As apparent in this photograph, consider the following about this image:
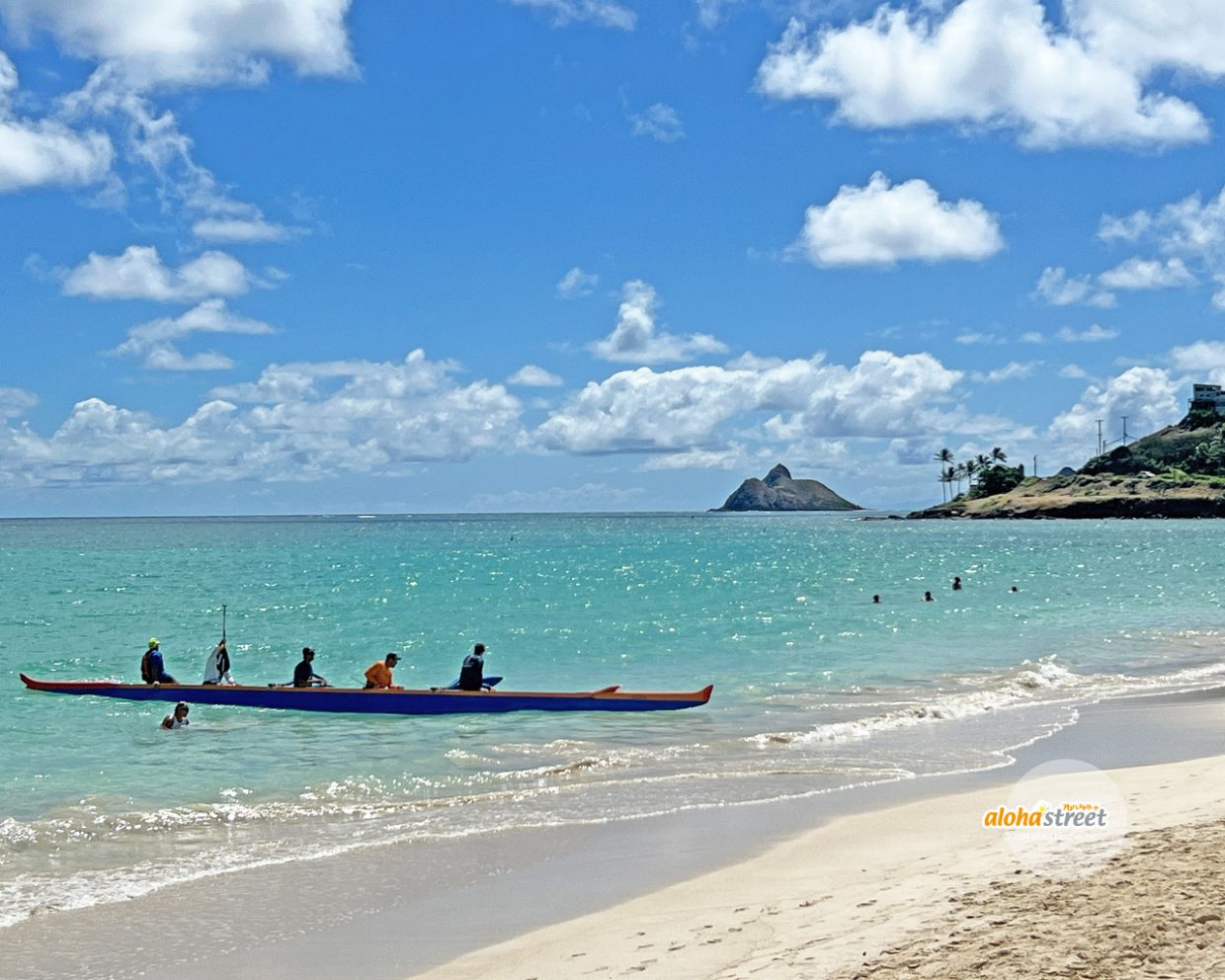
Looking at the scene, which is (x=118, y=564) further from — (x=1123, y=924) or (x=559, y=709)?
(x=1123, y=924)

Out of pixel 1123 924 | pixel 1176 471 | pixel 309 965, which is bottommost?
pixel 309 965

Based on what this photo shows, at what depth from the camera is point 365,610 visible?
4550 cm

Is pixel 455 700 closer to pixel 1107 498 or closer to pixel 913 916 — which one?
pixel 913 916

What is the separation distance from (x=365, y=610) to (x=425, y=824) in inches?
1337

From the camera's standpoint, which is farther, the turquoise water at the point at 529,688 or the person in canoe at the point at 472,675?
the person in canoe at the point at 472,675

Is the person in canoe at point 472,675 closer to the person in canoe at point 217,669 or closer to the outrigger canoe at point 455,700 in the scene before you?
the outrigger canoe at point 455,700

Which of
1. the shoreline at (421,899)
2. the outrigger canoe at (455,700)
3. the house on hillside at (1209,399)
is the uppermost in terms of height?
the house on hillside at (1209,399)

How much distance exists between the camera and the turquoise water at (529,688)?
42.3ft

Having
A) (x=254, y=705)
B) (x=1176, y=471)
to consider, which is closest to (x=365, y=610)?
(x=254, y=705)

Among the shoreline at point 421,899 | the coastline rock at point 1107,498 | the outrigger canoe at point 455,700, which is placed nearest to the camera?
the shoreline at point 421,899

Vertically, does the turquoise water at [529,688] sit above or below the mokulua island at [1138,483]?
below

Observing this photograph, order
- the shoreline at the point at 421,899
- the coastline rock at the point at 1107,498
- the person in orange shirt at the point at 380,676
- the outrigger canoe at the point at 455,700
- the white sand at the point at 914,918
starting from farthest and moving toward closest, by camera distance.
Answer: the coastline rock at the point at 1107,498 → the person in orange shirt at the point at 380,676 → the outrigger canoe at the point at 455,700 → the shoreline at the point at 421,899 → the white sand at the point at 914,918

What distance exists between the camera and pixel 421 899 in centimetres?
980

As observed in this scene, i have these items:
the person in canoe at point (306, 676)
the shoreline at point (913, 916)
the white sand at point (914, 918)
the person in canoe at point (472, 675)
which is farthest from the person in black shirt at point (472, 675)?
the white sand at point (914, 918)
